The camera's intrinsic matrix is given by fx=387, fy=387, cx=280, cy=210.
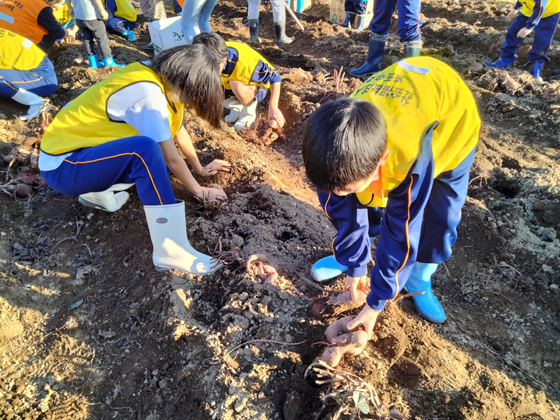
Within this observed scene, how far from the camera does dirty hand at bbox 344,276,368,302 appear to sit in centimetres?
202

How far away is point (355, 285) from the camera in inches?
80.0

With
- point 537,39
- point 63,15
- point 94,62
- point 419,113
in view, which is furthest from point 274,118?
point 63,15

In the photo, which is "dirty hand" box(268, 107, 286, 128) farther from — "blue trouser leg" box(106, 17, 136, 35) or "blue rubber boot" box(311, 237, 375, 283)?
"blue trouser leg" box(106, 17, 136, 35)

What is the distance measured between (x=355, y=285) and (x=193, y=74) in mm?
1416

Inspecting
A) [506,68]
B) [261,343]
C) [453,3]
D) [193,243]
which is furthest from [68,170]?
[453,3]

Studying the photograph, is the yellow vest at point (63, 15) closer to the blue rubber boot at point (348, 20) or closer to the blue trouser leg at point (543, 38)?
the blue rubber boot at point (348, 20)

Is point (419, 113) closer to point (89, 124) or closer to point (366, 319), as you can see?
point (366, 319)

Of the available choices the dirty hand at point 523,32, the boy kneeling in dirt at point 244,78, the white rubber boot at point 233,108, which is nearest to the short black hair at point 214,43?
the boy kneeling in dirt at point 244,78

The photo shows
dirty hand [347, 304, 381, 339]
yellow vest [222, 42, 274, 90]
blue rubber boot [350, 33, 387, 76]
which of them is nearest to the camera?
dirty hand [347, 304, 381, 339]

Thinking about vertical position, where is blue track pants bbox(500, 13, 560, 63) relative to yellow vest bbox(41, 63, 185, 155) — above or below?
below

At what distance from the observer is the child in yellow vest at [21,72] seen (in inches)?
156

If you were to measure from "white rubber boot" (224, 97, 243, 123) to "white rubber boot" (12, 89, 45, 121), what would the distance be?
1.93 meters

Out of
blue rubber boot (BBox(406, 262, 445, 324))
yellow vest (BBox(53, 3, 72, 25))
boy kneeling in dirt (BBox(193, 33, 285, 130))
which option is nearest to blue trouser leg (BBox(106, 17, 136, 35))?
yellow vest (BBox(53, 3, 72, 25))

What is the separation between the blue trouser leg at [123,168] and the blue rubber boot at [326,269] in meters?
0.91
